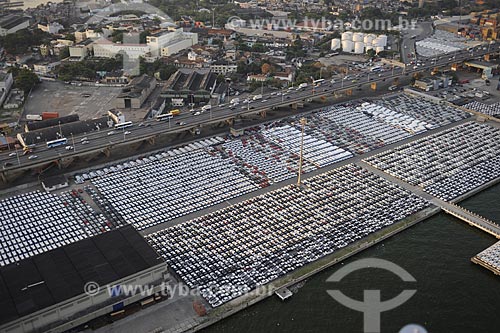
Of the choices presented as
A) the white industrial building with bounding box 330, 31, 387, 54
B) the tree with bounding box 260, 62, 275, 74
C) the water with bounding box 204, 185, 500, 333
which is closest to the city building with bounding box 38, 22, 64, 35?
the tree with bounding box 260, 62, 275, 74

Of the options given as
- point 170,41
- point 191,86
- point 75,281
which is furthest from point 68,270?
point 170,41

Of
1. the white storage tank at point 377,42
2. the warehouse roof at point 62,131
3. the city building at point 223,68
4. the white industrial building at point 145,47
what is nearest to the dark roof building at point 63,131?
the warehouse roof at point 62,131

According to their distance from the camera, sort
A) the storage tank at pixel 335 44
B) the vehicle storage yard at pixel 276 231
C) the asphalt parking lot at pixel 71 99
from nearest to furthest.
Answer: the vehicle storage yard at pixel 276 231 → the asphalt parking lot at pixel 71 99 → the storage tank at pixel 335 44

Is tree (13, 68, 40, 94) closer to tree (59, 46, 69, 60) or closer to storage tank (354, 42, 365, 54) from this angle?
tree (59, 46, 69, 60)

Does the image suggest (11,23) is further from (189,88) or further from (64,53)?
(189,88)

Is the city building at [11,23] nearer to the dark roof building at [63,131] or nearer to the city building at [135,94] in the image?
the city building at [135,94]

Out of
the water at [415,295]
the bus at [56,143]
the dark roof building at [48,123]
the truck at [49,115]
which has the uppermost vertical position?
the bus at [56,143]

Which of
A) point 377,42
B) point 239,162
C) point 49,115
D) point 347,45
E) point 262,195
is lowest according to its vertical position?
point 262,195
